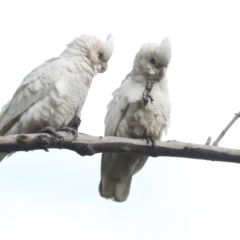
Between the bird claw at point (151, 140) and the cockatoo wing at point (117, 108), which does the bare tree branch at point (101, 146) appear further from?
the cockatoo wing at point (117, 108)

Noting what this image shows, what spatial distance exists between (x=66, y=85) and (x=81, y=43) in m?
0.63

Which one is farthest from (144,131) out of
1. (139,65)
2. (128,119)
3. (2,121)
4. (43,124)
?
(2,121)

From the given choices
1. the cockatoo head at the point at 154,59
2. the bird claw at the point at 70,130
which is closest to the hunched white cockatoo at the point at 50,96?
the bird claw at the point at 70,130

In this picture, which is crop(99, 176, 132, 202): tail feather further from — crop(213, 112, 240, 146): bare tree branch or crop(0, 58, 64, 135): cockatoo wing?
crop(213, 112, 240, 146): bare tree branch

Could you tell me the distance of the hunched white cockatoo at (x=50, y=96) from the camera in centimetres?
441

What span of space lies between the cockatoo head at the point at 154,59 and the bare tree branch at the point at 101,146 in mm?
1078

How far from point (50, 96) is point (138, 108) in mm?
879

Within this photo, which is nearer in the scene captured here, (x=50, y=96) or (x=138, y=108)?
(x=50, y=96)

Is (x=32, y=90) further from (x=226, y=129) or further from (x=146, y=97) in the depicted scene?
(x=226, y=129)

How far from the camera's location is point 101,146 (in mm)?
3809

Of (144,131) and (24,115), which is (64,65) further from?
(144,131)

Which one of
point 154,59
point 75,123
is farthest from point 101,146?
point 154,59

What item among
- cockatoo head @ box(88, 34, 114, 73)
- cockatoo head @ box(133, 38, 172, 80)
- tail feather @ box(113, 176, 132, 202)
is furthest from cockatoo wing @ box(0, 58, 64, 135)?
tail feather @ box(113, 176, 132, 202)

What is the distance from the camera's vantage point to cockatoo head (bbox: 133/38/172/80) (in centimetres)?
470
